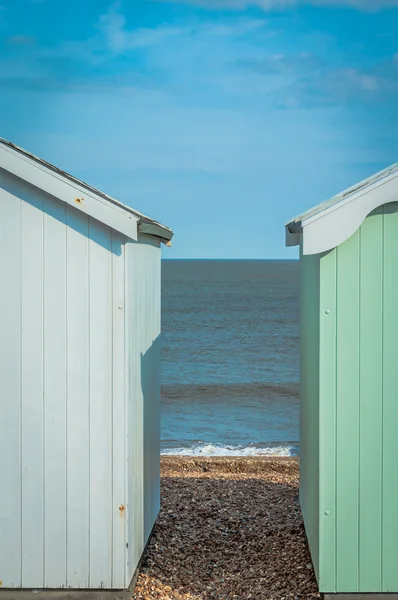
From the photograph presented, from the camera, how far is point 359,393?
5148 millimetres

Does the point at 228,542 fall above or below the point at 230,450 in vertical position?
above

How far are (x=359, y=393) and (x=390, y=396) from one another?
202 millimetres

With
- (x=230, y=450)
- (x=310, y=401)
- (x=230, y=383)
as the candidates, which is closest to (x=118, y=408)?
(x=310, y=401)

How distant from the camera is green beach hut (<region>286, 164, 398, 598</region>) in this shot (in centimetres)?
513

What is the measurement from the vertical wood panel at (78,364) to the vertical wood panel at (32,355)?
0.20 m

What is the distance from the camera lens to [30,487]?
5.38 m

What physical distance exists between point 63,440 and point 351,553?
2027 millimetres

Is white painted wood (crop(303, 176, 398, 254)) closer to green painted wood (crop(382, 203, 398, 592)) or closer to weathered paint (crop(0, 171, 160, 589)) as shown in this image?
green painted wood (crop(382, 203, 398, 592))

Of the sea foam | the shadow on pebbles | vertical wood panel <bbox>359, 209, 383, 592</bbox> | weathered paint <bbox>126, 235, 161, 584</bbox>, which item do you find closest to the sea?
the sea foam

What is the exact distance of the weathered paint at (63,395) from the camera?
17.3ft

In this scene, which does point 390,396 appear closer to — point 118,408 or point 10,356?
point 118,408

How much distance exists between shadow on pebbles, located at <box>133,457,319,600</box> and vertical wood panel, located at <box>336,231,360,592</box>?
2.76 ft

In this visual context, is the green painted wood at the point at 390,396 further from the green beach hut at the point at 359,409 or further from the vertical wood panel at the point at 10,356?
the vertical wood panel at the point at 10,356

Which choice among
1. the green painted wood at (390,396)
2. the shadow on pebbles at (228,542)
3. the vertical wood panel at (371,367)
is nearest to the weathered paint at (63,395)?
the shadow on pebbles at (228,542)
